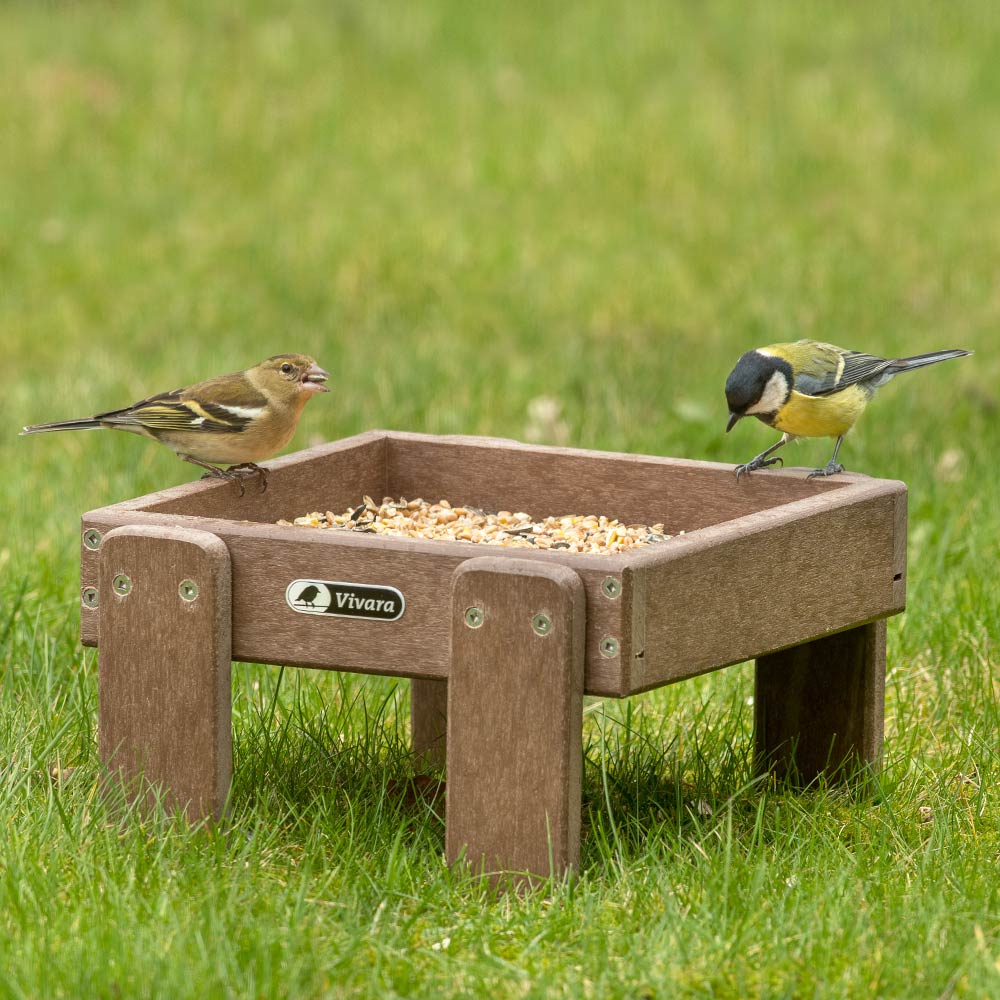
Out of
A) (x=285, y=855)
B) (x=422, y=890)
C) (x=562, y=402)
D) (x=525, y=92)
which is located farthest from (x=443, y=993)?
(x=525, y=92)

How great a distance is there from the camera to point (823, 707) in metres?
3.98

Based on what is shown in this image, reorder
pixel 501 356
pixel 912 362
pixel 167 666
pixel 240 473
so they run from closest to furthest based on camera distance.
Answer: pixel 167 666 < pixel 240 473 < pixel 912 362 < pixel 501 356

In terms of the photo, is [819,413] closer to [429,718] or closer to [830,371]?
[830,371]

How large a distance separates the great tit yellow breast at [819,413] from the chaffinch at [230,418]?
106 cm

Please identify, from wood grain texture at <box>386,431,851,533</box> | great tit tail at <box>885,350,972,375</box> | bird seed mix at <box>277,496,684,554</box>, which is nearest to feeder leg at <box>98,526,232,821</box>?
bird seed mix at <box>277,496,684,554</box>

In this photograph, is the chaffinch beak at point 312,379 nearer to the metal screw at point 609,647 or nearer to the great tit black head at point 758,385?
the great tit black head at point 758,385

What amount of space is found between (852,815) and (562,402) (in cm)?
313

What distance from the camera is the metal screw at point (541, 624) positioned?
3145 mm

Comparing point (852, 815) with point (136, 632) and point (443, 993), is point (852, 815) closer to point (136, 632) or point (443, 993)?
point (443, 993)

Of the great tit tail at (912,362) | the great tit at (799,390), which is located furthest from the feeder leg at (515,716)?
the great tit tail at (912,362)

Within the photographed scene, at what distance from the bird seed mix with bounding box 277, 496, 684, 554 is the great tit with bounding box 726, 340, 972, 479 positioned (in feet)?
1.03

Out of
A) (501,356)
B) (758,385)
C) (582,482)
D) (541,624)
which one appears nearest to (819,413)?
(758,385)

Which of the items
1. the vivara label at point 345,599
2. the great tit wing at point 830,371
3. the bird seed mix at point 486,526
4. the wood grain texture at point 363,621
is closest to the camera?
the wood grain texture at point 363,621

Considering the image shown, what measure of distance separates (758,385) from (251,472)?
1119 mm
